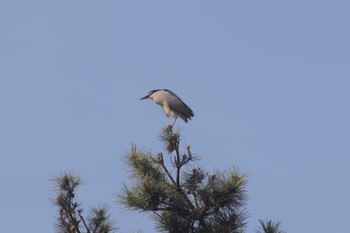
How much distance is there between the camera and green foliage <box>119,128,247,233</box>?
1198cm

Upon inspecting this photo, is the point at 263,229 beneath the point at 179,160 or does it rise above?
beneath

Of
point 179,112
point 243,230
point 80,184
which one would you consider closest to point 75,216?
point 80,184

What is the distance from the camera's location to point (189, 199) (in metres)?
12.2

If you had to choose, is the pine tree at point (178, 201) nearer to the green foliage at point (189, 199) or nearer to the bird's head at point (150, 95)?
the green foliage at point (189, 199)

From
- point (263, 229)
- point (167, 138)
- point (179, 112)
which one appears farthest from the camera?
point (179, 112)

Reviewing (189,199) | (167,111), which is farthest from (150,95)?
(189,199)

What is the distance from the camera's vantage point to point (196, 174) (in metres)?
12.1

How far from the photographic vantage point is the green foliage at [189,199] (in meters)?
12.0

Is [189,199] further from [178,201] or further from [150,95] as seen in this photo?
[150,95]

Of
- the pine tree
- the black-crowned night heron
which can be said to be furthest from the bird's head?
the pine tree

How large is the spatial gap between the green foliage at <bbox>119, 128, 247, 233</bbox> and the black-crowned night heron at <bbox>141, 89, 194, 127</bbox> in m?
6.29

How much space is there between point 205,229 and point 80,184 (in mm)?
1553

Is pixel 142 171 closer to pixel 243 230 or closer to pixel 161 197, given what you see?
pixel 161 197

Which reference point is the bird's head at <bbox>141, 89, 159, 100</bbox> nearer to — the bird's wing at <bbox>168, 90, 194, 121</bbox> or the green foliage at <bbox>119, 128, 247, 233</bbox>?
the bird's wing at <bbox>168, 90, 194, 121</bbox>
